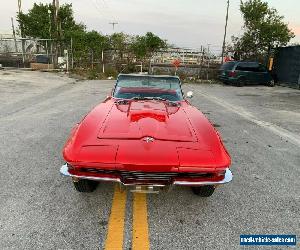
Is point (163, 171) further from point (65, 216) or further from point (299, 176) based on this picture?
point (299, 176)

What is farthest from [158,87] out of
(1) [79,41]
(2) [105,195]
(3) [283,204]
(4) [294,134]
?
(1) [79,41]

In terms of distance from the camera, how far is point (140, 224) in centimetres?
313

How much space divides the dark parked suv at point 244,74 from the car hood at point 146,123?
52.5 ft

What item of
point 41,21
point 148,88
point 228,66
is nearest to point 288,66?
point 228,66

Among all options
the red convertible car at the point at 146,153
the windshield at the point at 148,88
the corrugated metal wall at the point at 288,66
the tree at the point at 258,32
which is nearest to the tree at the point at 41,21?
the tree at the point at 258,32

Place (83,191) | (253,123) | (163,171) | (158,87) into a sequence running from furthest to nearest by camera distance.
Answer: (253,123) → (158,87) → (83,191) → (163,171)

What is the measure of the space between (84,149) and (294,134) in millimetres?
5829

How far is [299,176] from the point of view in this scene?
181 inches

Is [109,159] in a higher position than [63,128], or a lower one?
higher

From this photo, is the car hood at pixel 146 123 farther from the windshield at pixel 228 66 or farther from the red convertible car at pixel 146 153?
the windshield at pixel 228 66

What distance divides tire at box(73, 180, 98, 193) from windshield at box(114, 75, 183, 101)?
6.53 feet

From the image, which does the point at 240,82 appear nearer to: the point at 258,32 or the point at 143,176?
the point at 258,32

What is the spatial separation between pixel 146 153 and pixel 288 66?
65.8 ft

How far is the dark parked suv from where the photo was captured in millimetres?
19516
